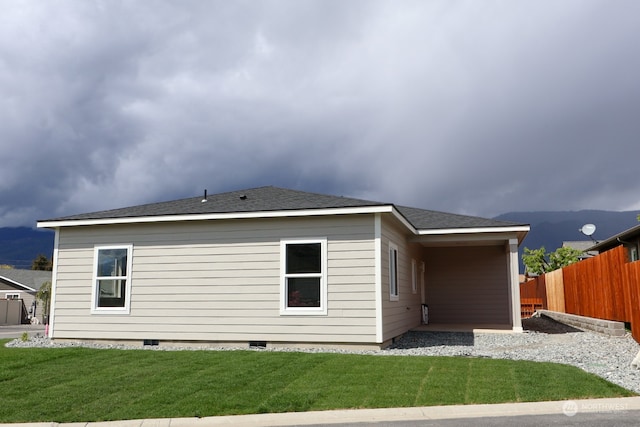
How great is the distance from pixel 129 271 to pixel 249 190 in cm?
401

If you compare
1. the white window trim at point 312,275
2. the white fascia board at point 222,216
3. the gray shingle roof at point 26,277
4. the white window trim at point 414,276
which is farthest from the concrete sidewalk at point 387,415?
the gray shingle roof at point 26,277

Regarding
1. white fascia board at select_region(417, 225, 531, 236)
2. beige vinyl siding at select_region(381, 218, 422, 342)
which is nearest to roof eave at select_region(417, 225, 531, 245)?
white fascia board at select_region(417, 225, 531, 236)

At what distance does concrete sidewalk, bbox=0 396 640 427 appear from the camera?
600cm

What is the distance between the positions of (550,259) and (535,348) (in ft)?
110

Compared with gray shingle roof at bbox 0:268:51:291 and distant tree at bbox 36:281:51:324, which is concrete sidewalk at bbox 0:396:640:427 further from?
gray shingle roof at bbox 0:268:51:291

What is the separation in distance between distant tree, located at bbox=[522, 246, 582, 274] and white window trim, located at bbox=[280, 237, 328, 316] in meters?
33.3

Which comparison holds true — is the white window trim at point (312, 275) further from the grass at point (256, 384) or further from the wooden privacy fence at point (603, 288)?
the wooden privacy fence at point (603, 288)

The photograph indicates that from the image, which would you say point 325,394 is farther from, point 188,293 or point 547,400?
point 188,293

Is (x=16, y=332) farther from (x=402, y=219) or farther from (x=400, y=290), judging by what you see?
(x=402, y=219)

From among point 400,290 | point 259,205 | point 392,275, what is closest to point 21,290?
point 259,205

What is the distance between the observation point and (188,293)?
12.1 metres

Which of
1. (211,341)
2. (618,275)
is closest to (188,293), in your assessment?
(211,341)

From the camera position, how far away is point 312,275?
1143cm

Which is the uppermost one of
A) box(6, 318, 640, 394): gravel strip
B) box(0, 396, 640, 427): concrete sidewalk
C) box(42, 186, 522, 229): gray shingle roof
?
box(42, 186, 522, 229): gray shingle roof
